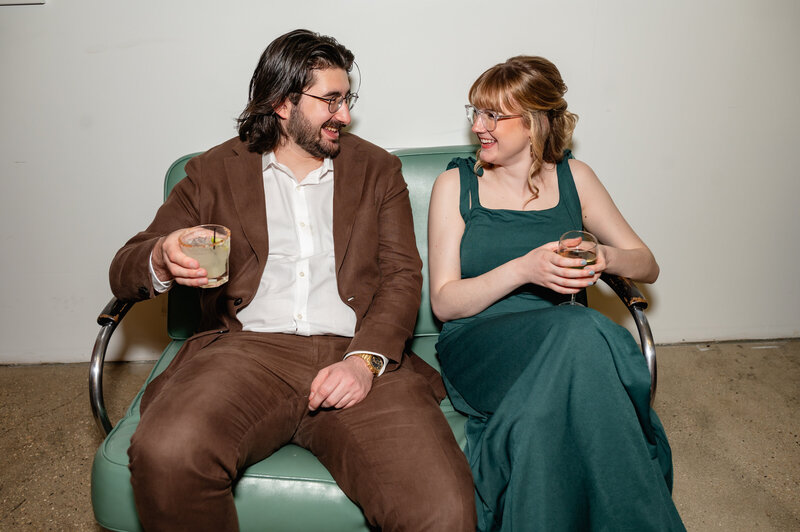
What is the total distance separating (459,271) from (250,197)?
695mm

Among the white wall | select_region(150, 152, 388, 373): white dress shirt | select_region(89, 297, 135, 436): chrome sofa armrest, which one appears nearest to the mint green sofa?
select_region(89, 297, 135, 436): chrome sofa armrest

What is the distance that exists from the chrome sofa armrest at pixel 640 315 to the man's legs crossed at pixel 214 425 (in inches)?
37.1

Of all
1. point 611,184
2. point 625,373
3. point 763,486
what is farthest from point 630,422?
point 611,184

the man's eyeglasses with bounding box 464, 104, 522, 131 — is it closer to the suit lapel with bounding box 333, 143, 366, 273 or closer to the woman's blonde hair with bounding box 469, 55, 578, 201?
the woman's blonde hair with bounding box 469, 55, 578, 201

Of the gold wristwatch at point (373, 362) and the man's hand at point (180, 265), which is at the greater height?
the man's hand at point (180, 265)

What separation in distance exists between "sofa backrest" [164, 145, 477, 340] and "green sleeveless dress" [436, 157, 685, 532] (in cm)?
58

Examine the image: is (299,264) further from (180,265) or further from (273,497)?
(273,497)

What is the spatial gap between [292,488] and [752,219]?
95.8 inches

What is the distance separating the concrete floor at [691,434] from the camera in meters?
2.06

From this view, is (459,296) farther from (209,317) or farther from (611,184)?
(611,184)

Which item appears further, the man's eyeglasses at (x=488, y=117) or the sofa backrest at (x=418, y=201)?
the sofa backrest at (x=418, y=201)

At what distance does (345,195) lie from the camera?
6.33ft

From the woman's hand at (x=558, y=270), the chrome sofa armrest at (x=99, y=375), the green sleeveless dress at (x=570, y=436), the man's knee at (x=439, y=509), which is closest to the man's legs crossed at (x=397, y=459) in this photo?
the man's knee at (x=439, y=509)

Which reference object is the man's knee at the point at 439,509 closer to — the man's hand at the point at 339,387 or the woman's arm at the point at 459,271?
the man's hand at the point at 339,387
